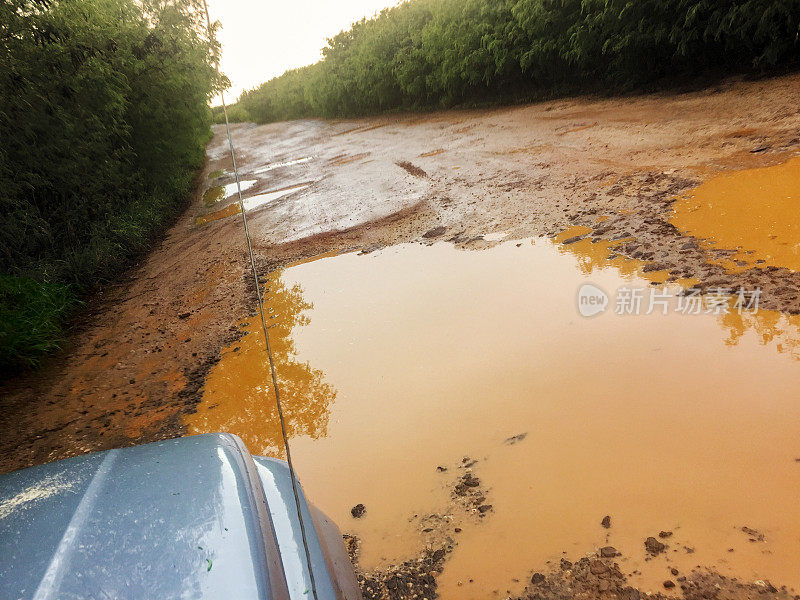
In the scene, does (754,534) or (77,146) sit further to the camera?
(77,146)

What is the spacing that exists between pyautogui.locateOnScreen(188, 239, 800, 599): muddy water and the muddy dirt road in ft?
0.04

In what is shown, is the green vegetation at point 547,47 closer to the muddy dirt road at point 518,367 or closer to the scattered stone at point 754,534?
the muddy dirt road at point 518,367

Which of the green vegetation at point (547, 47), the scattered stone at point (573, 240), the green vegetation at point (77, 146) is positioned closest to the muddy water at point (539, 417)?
the scattered stone at point (573, 240)

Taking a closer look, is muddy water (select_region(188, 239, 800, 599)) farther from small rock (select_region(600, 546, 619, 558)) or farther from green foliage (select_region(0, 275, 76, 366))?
green foliage (select_region(0, 275, 76, 366))

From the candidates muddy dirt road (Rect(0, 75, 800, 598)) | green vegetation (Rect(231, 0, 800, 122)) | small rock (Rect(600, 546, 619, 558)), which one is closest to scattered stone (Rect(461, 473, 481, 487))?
muddy dirt road (Rect(0, 75, 800, 598))

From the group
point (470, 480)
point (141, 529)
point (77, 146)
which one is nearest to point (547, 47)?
point (77, 146)

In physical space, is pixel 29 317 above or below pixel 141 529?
below

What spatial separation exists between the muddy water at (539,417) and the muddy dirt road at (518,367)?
12 mm

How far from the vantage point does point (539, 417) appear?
2.81m

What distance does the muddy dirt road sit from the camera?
2084mm

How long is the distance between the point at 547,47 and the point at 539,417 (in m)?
12.2

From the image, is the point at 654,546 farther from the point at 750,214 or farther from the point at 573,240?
the point at 750,214

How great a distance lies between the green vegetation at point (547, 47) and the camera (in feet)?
29.0

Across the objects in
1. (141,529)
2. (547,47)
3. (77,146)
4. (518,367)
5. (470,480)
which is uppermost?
(547,47)
